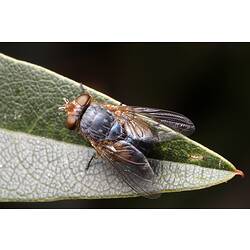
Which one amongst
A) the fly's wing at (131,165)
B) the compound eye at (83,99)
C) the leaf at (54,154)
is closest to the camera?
the leaf at (54,154)

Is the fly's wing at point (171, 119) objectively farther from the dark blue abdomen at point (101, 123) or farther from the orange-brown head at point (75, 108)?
the orange-brown head at point (75, 108)

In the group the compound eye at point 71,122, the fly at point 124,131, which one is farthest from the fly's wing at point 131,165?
the compound eye at point 71,122

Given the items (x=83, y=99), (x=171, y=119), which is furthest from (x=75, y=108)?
(x=171, y=119)

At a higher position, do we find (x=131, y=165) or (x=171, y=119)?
(x=171, y=119)

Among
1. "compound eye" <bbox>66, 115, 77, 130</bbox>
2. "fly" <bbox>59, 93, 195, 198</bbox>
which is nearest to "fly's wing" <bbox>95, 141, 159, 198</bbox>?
"fly" <bbox>59, 93, 195, 198</bbox>

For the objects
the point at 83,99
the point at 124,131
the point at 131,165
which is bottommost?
the point at 131,165

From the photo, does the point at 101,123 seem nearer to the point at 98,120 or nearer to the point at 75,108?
the point at 98,120

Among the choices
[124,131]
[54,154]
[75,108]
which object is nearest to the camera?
[54,154]
